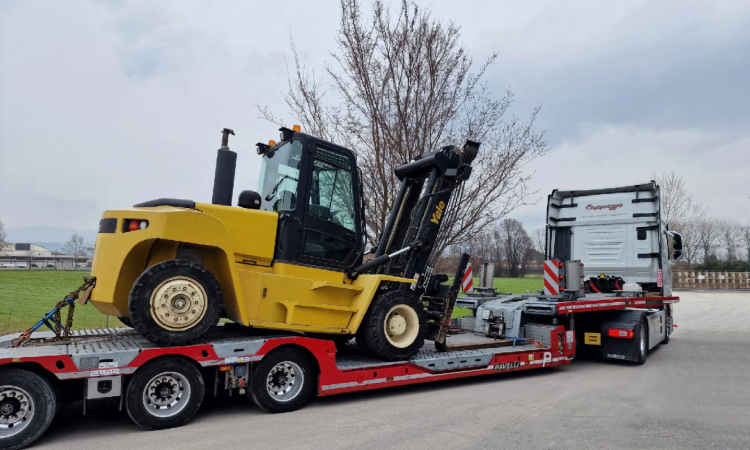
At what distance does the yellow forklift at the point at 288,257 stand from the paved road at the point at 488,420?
2.96 feet

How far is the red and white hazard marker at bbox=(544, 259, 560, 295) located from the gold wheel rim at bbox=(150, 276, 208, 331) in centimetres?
687

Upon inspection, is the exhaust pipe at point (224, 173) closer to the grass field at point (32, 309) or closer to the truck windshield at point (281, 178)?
the truck windshield at point (281, 178)

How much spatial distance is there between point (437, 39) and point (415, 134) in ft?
5.92

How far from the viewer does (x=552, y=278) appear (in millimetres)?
10289

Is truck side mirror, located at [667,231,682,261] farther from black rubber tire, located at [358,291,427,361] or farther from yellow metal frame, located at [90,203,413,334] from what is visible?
yellow metal frame, located at [90,203,413,334]

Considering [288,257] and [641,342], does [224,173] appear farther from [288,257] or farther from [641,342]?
[641,342]

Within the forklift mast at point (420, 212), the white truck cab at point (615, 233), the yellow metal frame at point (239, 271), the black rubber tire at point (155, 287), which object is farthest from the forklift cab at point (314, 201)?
the white truck cab at point (615, 233)

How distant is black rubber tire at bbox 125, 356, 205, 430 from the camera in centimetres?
529

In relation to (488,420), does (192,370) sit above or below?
above

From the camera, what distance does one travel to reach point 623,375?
877 cm

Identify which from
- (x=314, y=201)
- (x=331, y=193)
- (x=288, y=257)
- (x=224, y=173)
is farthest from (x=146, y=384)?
(x=331, y=193)

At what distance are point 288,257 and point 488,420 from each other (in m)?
2.88

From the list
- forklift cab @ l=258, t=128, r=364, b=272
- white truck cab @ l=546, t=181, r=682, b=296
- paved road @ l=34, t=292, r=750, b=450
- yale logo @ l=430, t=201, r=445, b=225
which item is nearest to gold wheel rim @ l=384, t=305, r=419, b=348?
paved road @ l=34, t=292, r=750, b=450

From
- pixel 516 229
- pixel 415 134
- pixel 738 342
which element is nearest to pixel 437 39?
pixel 415 134
